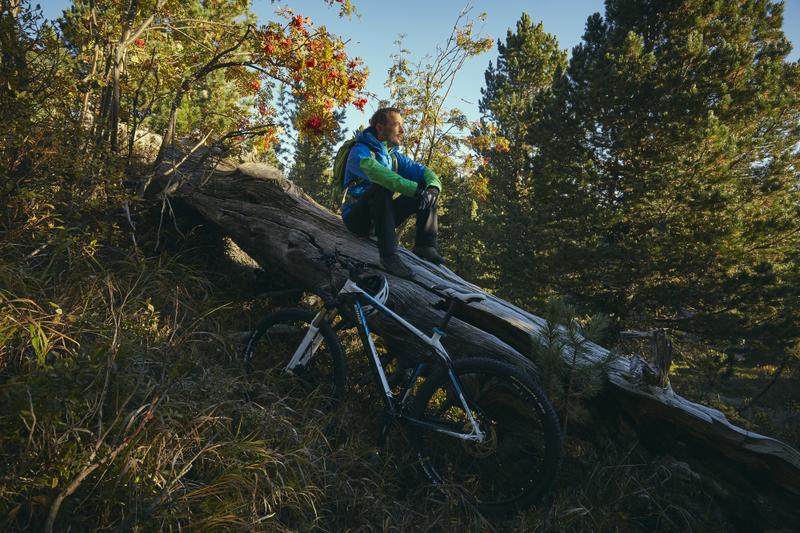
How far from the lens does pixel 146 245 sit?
5.46 metres

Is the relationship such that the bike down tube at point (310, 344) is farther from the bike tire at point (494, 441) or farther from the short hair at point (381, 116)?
the short hair at point (381, 116)

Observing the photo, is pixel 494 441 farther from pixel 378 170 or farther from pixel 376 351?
pixel 378 170

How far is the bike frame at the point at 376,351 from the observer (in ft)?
9.91

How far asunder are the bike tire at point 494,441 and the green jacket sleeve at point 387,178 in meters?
1.77

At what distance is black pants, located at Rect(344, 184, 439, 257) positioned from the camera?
4.38 m

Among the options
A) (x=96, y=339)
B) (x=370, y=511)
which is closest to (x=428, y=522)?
(x=370, y=511)

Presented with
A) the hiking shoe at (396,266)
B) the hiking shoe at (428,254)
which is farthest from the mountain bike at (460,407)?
the hiking shoe at (428,254)

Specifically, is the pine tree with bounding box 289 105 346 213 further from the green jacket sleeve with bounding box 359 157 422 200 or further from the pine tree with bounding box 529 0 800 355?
the green jacket sleeve with bounding box 359 157 422 200

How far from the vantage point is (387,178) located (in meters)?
4.21

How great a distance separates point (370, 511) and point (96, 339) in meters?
2.23

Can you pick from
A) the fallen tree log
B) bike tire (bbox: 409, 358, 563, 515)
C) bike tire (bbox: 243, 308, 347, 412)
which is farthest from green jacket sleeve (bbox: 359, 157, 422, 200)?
bike tire (bbox: 409, 358, 563, 515)

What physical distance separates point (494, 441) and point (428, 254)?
2.26 metres

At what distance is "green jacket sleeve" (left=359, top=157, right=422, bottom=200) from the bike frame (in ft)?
3.52

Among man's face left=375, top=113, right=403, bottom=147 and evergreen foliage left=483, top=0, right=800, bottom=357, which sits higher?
evergreen foliage left=483, top=0, right=800, bottom=357
